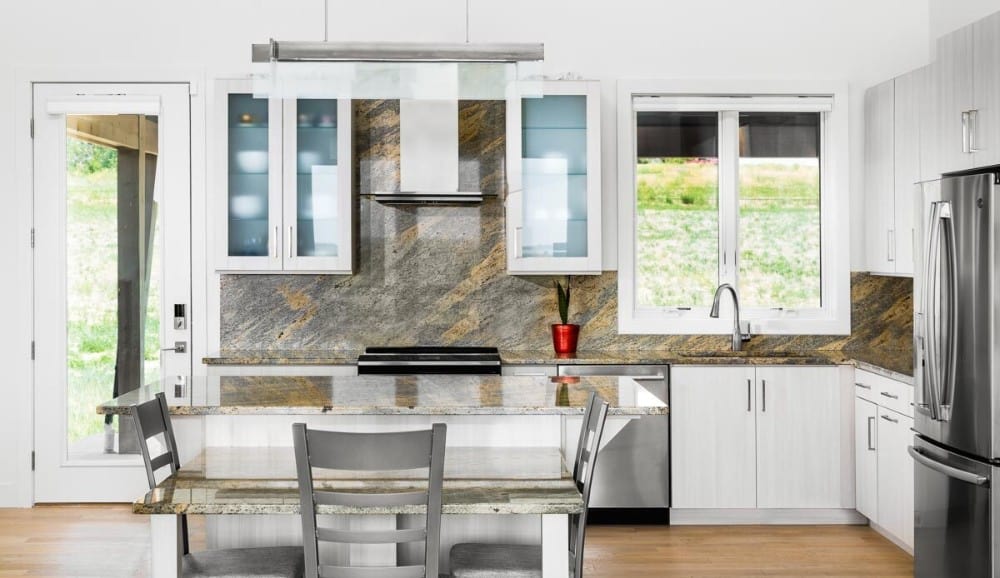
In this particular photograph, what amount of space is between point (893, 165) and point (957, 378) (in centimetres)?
166

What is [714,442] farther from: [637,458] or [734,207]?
[734,207]

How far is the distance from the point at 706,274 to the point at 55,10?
396 cm

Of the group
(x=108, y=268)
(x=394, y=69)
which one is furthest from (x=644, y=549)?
(x=108, y=268)

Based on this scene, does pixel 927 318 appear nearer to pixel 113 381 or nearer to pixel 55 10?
pixel 113 381

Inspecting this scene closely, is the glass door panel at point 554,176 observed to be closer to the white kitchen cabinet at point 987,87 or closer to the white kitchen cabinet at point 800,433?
the white kitchen cabinet at point 800,433

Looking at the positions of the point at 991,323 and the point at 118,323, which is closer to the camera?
the point at 991,323

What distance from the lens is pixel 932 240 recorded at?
11.0 feet

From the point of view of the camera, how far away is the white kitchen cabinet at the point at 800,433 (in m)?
4.54

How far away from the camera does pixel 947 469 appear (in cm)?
329

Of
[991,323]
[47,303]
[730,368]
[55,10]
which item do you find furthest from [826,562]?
[55,10]

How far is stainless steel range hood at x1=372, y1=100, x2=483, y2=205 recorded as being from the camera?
464 cm

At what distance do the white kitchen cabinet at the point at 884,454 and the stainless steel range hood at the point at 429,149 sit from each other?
224 centimetres

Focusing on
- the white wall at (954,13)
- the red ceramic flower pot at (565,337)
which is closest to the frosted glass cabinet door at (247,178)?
the red ceramic flower pot at (565,337)

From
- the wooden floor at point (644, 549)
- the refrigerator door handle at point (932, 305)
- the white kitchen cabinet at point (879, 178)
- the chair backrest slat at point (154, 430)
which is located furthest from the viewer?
the white kitchen cabinet at point (879, 178)
